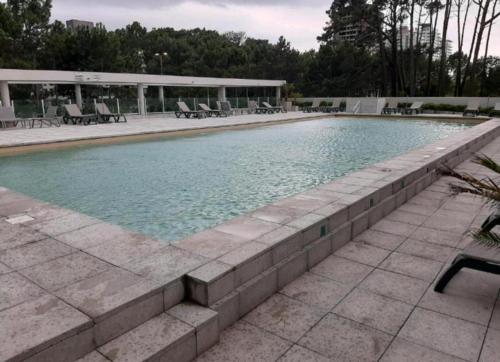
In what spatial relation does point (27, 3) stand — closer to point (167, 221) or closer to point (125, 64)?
point (125, 64)

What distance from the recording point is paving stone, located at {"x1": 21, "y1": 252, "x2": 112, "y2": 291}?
2.35 m

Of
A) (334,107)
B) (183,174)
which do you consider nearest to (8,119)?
(183,174)

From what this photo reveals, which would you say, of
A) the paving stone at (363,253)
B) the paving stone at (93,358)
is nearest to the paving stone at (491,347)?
the paving stone at (363,253)

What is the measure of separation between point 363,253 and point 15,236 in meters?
2.92

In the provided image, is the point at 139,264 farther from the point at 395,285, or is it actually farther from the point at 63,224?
the point at 395,285

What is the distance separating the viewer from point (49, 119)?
16312 mm

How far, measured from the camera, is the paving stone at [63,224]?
3271mm

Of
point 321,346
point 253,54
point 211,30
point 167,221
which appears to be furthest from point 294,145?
point 211,30

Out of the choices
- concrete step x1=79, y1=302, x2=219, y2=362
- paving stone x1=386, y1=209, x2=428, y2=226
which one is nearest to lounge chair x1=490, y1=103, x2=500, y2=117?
paving stone x1=386, y1=209, x2=428, y2=226

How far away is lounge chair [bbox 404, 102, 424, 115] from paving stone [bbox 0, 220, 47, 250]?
2212cm

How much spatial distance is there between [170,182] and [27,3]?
33896 millimetres

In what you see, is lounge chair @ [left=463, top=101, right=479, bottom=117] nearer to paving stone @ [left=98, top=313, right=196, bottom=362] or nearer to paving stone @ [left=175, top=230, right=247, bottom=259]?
paving stone @ [left=175, top=230, right=247, bottom=259]

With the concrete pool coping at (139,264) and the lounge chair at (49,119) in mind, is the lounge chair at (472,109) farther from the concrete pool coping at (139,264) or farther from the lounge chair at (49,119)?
the lounge chair at (49,119)

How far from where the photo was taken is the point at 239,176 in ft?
23.1
